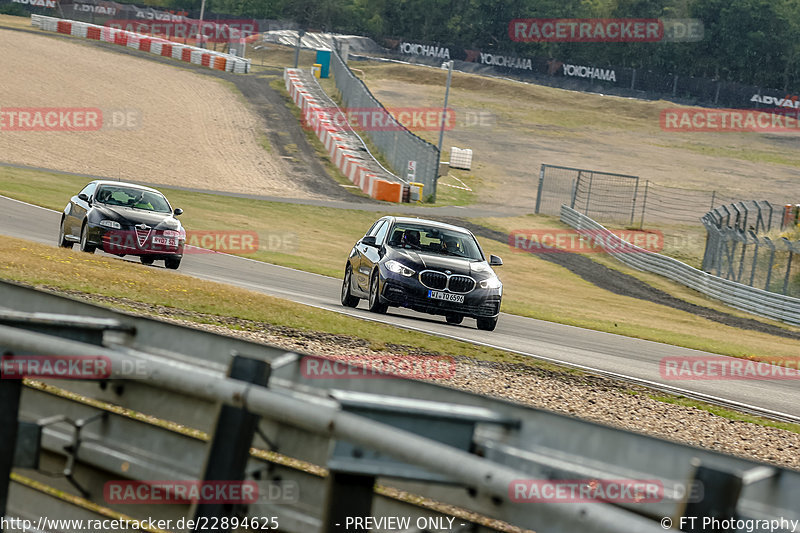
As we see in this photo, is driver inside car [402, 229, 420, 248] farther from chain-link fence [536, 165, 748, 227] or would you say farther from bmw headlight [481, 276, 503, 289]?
chain-link fence [536, 165, 748, 227]

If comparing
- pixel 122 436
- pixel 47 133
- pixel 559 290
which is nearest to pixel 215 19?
pixel 47 133

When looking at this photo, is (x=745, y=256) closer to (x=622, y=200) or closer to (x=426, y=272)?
(x=426, y=272)

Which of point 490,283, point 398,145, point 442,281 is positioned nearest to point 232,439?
point 442,281

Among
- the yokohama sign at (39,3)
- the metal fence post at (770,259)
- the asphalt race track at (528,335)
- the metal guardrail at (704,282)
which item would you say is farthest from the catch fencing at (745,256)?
the yokohama sign at (39,3)

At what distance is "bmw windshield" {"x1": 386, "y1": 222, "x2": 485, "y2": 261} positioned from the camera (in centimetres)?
1695

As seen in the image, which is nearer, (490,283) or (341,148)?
(490,283)

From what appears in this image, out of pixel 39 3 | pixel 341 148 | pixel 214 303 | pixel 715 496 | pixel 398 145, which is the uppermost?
pixel 39 3

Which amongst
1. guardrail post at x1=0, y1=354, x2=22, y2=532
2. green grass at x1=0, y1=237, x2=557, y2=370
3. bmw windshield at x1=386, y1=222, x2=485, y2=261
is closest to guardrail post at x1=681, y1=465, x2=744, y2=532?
guardrail post at x1=0, y1=354, x2=22, y2=532

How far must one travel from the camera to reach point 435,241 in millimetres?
17531

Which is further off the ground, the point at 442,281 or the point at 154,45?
the point at 154,45

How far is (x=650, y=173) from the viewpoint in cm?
6700

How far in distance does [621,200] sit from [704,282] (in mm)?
23805

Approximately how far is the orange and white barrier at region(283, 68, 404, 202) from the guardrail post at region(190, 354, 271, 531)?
41.4 m

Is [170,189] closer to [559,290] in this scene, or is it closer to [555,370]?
[559,290]
